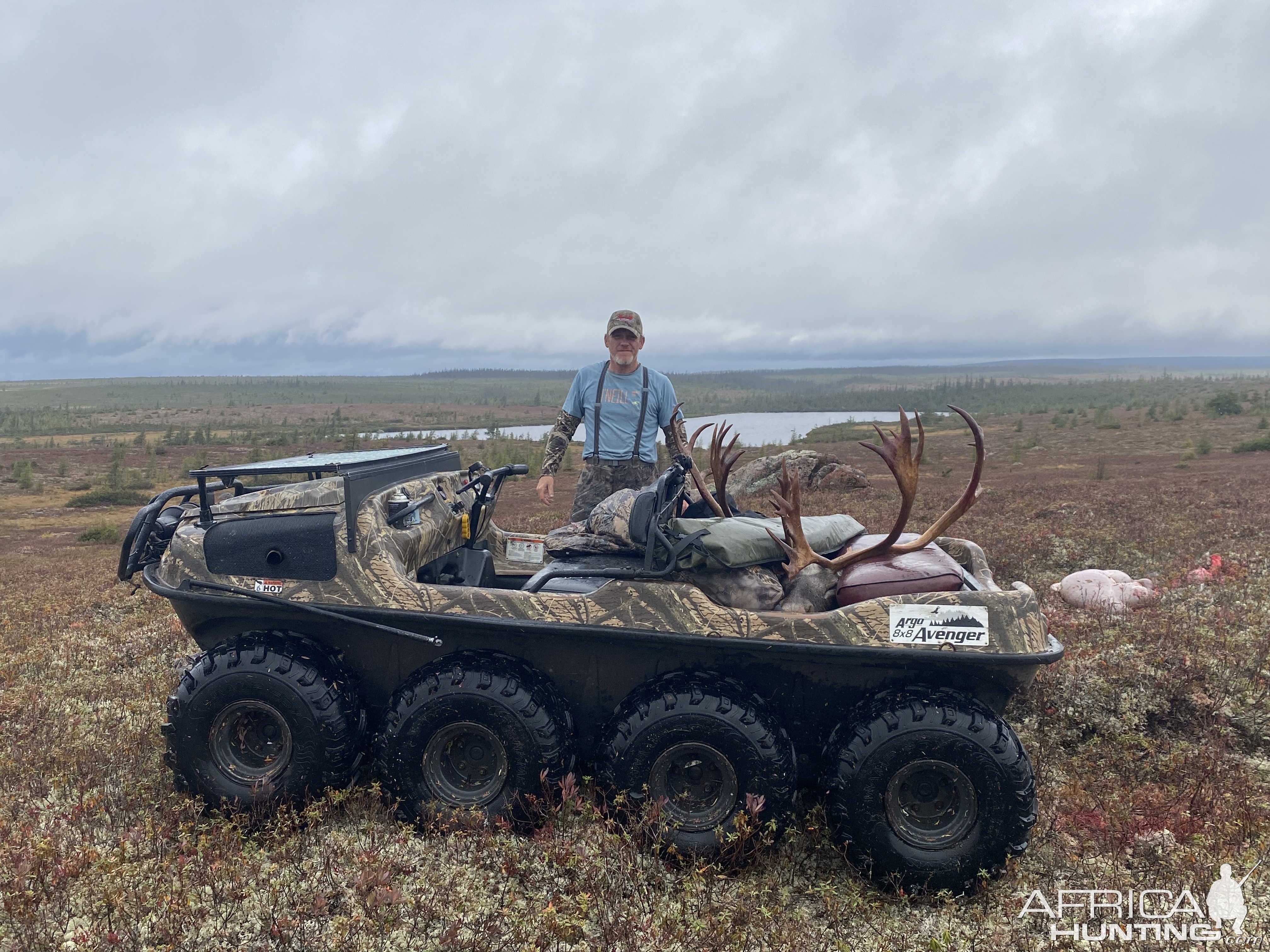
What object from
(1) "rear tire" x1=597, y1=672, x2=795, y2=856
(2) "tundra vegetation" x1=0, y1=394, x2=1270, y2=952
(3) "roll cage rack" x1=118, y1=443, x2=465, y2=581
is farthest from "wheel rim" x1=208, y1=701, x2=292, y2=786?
(1) "rear tire" x1=597, y1=672, x2=795, y2=856

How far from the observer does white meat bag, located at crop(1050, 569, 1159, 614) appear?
24.7 feet

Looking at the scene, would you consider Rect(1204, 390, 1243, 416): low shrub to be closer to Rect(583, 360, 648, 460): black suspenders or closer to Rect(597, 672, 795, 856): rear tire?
Rect(583, 360, 648, 460): black suspenders

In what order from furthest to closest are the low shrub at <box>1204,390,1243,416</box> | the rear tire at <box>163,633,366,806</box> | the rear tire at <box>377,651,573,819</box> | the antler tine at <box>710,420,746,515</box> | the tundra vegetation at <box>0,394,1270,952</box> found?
the low shrub at <box>1204,390,1243,416</box> < the antler tine at <box>710,420,746,515</box> < the rear tire at <box>163,633,366,806</box> < the rear tire at <box>377,651,573,819</box> < the tundra vegetation at <box>0,394,1270,952</box>

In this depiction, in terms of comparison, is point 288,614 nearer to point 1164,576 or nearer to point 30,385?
point 1164,576

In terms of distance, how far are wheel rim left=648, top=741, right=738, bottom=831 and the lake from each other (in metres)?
30.8

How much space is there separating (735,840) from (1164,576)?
7.50 metres

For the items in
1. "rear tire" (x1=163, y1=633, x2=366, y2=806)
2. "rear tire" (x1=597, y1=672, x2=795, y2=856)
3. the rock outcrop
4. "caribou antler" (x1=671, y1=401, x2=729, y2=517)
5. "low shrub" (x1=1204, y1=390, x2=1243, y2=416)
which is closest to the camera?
"rear tire" (x1=597, y1=672, x2=795, y2=856)

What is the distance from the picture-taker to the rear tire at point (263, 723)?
3918 mm

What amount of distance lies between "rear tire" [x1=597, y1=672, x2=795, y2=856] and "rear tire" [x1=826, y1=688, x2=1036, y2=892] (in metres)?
0.29

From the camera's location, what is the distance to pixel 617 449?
5.75 m

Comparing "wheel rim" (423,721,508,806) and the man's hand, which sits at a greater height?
the man's hand

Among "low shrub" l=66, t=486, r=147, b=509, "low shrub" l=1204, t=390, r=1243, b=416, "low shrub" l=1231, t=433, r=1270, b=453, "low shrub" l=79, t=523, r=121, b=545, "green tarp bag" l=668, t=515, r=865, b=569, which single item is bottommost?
"low shrub" l=79, t=523, r=121, b=545

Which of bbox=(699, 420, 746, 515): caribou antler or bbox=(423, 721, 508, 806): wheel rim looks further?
bbox=(699, 420, 746, 515): caribou antler

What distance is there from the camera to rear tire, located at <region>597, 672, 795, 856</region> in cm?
363
